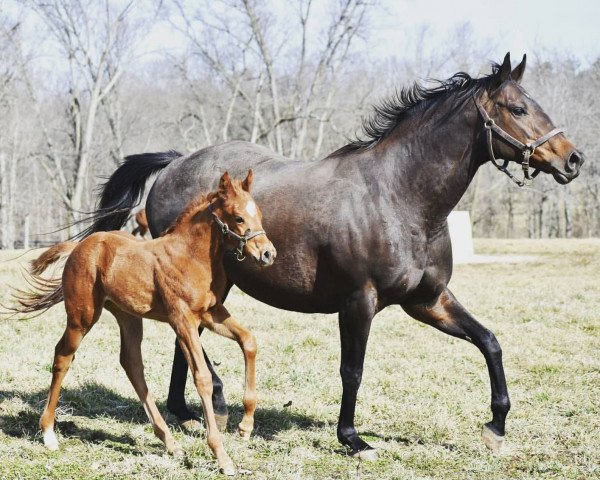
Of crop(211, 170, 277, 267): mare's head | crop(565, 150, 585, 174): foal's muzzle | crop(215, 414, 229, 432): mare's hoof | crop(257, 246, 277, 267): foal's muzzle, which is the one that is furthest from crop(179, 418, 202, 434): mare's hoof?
crop(565, 150, 585, 174): foal's muzzle

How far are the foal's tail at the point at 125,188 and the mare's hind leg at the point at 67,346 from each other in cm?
171

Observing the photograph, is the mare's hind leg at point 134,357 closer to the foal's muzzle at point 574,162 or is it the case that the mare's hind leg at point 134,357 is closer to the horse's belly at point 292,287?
the horse's belly at point 292,287

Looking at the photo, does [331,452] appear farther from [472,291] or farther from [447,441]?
[472,291]

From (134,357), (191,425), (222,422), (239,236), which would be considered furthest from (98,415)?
(239,236)

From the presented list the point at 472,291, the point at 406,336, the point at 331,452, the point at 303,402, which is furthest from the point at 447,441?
the point at 472,291

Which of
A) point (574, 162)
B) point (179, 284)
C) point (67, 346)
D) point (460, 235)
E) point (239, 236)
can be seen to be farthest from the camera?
point (460, 235)

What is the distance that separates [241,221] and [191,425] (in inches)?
76.6

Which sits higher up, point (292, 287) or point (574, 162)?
point (574, 162)

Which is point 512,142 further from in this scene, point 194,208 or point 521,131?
point 194,208

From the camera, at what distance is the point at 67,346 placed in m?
4.68

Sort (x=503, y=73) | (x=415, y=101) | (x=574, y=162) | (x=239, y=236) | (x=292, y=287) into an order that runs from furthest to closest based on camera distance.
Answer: (x=415, y=101) → (x=292, y=287) → (x=503, y=73) → (x=574, y=162) → (x=239, y=236)

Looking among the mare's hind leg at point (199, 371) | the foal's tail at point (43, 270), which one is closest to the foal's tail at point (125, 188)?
the foal's tail at point (43, 270)

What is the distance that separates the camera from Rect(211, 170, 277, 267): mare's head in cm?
395

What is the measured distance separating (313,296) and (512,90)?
1.88 meters
